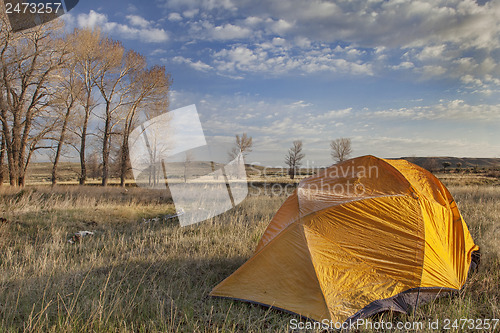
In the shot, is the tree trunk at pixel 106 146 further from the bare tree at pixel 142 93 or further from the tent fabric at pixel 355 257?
the tent fabric at pixel 355 257

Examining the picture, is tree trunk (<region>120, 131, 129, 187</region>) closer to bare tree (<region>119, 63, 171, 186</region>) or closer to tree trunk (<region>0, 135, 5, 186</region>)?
bare tree (<region>119, 63, 171, 186</region>)

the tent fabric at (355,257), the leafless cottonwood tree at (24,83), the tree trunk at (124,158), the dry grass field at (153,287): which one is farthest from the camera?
the tree trunk at (124,158)

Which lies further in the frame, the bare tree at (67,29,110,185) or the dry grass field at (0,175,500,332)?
the bare tree at (67,29,110,185)

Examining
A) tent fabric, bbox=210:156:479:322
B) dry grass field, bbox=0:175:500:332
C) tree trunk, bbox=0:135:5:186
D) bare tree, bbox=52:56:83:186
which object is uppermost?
bare tree, bbox=52:56:83:186

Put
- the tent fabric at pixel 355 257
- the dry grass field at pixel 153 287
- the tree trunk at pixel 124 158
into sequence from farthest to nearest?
the tree trunk at pixel 124 158, the tent fabric at pixel 355 257, the dry grass field at pixel 153 287

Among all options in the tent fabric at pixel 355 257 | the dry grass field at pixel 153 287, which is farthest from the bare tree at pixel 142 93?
the tent fabric at pixel 355 257

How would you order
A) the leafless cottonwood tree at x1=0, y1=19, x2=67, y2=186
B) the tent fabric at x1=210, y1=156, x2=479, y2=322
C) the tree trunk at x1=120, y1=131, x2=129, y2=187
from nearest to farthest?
the tent fabric at x1=210, y1=156, x2=479, y2=322, the leafless cottonwood tree at x1=0, y1=19, x2=67, y2=186, the tree trunk at x1=120, y1=131, x2=129, y2=187

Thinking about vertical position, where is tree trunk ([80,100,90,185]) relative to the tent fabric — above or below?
above

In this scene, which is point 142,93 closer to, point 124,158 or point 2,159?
point 124,158

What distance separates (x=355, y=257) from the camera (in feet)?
12.9

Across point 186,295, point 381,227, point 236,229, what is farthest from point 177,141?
point 381,227

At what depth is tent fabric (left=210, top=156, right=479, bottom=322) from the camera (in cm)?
370

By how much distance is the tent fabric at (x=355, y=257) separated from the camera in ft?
12.1

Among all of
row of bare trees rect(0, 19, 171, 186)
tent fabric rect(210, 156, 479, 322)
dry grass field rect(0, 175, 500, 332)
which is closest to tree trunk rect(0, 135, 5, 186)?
row of bare trees rect(0, 19, 171, 186)
